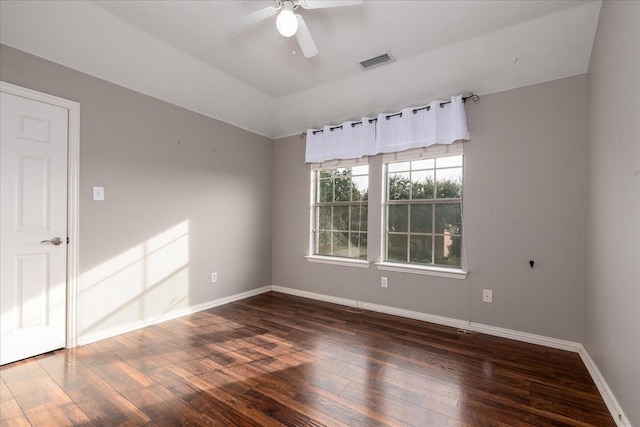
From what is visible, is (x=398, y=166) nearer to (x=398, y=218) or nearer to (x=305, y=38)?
(x=398, y=218)

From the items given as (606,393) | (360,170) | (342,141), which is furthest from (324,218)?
(606,393)

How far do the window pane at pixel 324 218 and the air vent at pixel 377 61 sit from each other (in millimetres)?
1967

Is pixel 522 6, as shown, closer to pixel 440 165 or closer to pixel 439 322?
pixel 440 165

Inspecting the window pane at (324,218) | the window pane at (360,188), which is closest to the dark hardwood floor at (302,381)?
the window pane at (324,218)

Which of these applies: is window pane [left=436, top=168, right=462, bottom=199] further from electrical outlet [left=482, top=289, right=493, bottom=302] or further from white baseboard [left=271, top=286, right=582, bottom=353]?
white baseboard [left=271, top=286, right=582, bottom=353]

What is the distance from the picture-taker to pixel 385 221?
3801 mm

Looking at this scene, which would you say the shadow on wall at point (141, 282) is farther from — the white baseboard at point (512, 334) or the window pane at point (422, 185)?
the window pane at point (422, 185)

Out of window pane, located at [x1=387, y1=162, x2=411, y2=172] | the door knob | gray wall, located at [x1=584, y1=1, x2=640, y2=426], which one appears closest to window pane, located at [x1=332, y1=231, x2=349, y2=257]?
window pane, located at [x1=387, y1=162, x2=411, y2=172]

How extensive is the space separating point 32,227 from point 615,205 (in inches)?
171

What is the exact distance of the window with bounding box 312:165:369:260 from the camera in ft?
13.3

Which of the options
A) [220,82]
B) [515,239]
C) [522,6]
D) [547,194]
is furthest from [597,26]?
[220,82]

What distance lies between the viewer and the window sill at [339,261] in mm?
3899

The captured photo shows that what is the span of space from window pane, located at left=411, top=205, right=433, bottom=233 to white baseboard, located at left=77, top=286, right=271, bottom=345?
102 inches

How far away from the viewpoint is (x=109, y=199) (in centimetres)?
291
